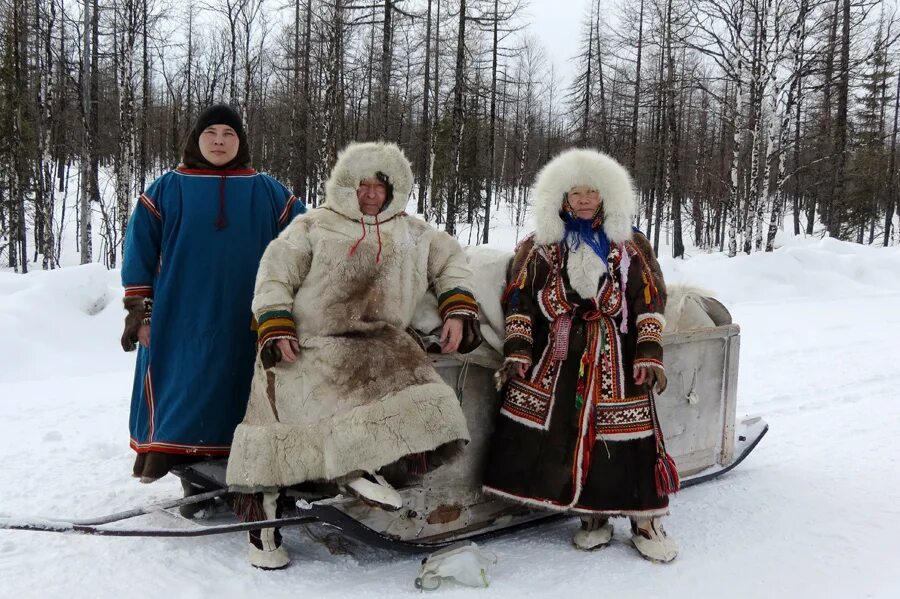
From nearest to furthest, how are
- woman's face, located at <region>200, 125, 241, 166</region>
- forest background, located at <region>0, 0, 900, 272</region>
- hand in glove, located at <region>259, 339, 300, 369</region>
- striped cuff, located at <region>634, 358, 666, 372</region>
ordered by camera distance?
1. hand in glove, located at <region>259, 339, 300, 369</region>
2. striped cuff, located at <region>634, 358, 666, 372</region>
3. woman's face, located at <region>200, 125, 241, 166</region>
4. forest background, located at <region>0, 0, 900, 272</region>

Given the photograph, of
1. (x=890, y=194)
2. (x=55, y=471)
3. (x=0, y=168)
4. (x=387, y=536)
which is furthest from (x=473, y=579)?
(x=890, y=194)

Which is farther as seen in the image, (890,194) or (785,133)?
(890,194)

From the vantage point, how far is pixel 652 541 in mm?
3004

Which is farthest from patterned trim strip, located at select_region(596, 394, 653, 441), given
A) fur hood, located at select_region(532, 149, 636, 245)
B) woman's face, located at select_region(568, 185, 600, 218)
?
woman's face, located at select_region(568, 185, 600, 218)

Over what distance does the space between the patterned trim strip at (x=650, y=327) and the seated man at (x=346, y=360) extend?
754 millimetres

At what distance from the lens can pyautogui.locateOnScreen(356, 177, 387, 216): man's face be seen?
2.91 metres

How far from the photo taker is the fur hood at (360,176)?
2879 mm

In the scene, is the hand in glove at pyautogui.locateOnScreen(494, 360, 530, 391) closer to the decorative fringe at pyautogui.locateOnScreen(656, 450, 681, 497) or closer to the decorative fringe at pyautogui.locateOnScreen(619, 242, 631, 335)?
the decorative fringe at pyautogui.locateOnScreen(619, 242, 631, 335)

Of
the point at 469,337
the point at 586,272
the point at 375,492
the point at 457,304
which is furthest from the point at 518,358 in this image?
the point at 375,492

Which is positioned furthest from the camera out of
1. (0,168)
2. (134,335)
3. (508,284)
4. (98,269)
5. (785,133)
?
(785,133)

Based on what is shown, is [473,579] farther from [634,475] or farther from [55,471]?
[55,471]

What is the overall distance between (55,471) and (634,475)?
2.91 metres

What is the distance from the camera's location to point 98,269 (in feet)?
25.5

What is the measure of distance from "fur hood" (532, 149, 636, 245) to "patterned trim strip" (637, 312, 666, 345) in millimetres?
357
